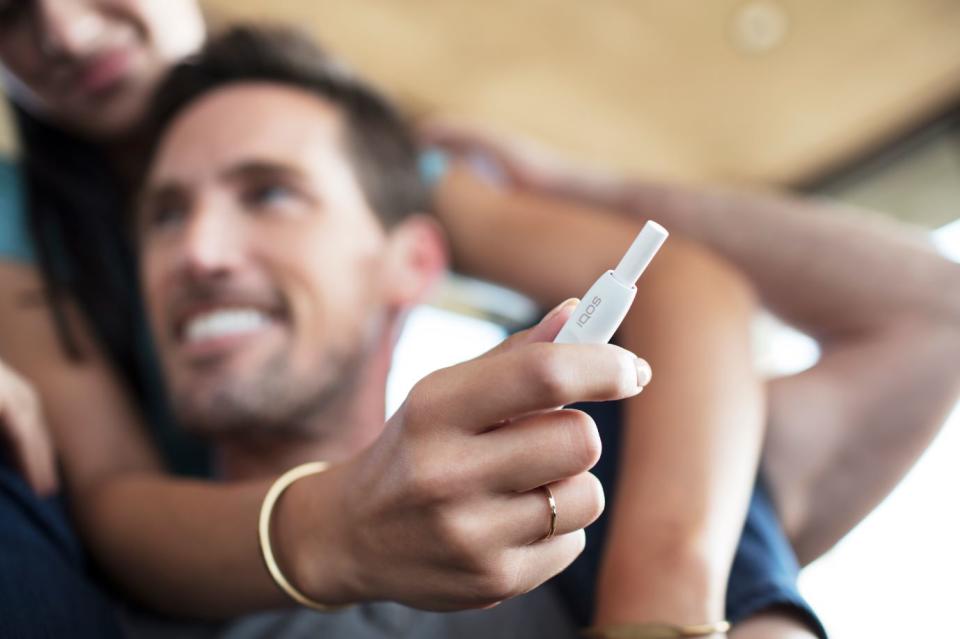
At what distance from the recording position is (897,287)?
0.69 meters

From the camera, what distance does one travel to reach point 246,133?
2.49 feet

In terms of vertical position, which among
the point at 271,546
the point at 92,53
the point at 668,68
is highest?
the point at 668,68

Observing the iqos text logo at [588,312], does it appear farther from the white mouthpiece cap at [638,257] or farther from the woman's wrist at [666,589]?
the woman's wrist at [666,589]

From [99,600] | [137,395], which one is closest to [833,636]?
[99,600]

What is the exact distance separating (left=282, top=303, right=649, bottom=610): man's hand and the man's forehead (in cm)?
50

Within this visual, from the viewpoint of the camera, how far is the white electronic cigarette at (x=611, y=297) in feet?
0.91

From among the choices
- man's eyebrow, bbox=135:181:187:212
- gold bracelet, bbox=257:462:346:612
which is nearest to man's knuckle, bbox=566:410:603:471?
gold bracelet, bbox=257:462:346:612

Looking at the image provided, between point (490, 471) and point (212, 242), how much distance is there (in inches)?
18.8

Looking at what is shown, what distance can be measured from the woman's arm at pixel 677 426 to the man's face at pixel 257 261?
0.66ft

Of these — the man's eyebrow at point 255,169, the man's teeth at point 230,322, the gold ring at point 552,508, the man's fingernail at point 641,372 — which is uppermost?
the man's fingernail at point 641,372

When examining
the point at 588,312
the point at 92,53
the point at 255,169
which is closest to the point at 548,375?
the point at 588,312

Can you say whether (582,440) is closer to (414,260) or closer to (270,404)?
(270,404)

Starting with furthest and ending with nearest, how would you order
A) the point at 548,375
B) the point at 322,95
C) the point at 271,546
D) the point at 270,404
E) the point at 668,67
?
the point at 668,67 → the point at 322,95 → the point at 270,404 → the point at 271,546 → the point at 548,375

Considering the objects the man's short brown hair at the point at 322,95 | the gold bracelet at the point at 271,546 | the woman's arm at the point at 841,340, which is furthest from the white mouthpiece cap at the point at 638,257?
the man's short brown hair at the point at 322,95
